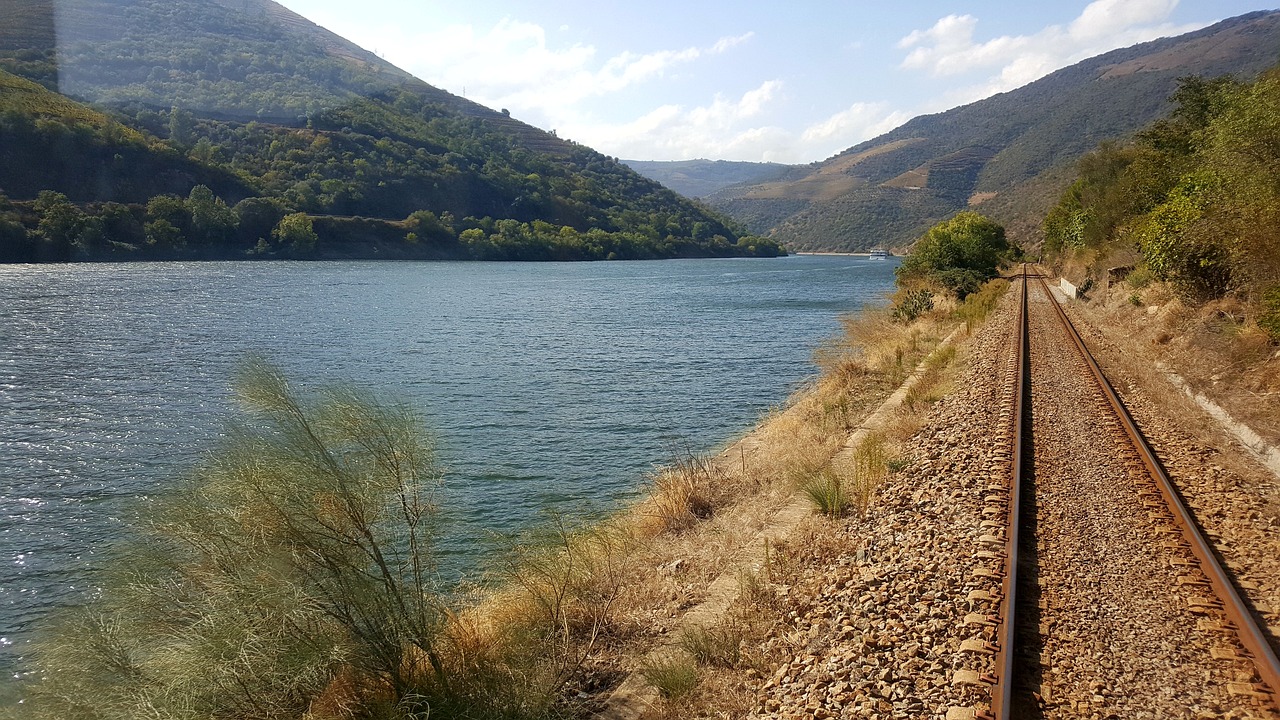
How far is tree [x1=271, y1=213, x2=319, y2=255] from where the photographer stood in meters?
87.4

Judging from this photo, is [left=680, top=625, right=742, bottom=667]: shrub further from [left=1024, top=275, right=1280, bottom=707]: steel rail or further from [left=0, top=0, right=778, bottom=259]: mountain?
[left=0, top=0, right=778, bottom=259]: mountain

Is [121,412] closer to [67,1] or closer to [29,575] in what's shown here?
[29,575]

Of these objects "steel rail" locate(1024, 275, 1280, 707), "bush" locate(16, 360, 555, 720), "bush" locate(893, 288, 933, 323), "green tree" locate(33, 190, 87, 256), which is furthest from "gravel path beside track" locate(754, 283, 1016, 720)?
"green tree" locate(33, 190, 87, 256)

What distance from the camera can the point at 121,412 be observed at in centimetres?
1880

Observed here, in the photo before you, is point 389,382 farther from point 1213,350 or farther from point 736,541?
point 1213,350

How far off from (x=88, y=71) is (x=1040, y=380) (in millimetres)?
176678

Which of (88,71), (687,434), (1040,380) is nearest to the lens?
(1040,380)

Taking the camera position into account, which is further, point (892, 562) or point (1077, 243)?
point (1077, 243)

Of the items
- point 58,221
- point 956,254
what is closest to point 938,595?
point 956,254

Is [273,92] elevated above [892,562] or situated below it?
above

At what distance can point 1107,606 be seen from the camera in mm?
5699

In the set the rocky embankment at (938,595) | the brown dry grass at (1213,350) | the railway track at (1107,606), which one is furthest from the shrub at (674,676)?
the brown dry grass at (1213,350)

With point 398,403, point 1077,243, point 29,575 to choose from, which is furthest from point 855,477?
point 1077,243

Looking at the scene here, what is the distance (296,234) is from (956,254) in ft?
243
